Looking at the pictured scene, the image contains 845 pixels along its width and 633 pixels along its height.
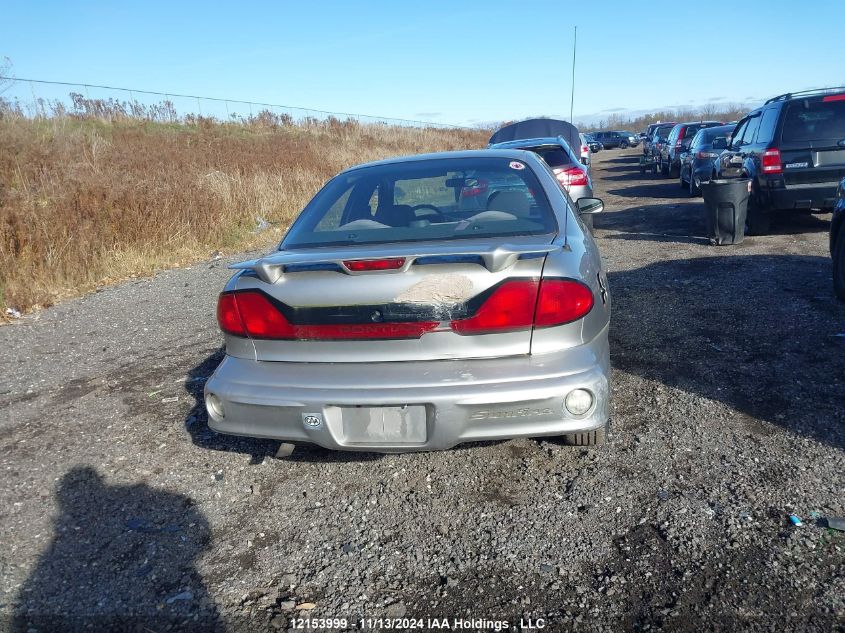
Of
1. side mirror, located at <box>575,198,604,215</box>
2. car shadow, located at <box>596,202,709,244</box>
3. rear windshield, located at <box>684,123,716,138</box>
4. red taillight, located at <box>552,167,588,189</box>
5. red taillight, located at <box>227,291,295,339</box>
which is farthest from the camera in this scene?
rear windshield, located at <box>684,123,716,138</box>

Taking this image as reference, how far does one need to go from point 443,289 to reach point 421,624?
1268 mm

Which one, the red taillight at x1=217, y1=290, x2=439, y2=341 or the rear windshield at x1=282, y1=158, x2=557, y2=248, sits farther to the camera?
the rear windshield at x1=282, y1=158, x2=557, y2=248

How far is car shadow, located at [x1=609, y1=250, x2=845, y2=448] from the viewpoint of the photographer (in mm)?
3822

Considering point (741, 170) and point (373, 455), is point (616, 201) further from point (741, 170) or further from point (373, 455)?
point (373, 455)

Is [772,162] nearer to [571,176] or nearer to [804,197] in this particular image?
[804,197]

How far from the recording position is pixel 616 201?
15547 millimetres

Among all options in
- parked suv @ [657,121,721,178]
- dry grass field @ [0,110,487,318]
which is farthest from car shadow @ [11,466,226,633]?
parked suv @ [657,121,721,178]

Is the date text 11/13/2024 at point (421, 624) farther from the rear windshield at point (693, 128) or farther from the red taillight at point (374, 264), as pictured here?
the rear windshield at point (693, 128)

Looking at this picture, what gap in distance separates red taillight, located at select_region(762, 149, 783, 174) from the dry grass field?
8052 mm

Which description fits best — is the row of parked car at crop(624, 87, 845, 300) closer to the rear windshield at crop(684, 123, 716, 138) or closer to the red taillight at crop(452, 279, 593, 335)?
the red taillight at crop(452, 279, 593, 335)

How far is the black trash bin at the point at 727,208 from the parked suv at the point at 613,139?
4639 centimetres

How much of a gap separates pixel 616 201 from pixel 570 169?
19.2ft

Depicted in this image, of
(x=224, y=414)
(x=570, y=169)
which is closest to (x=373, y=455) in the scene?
(x=224, y=414)

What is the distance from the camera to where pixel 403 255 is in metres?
2.83
